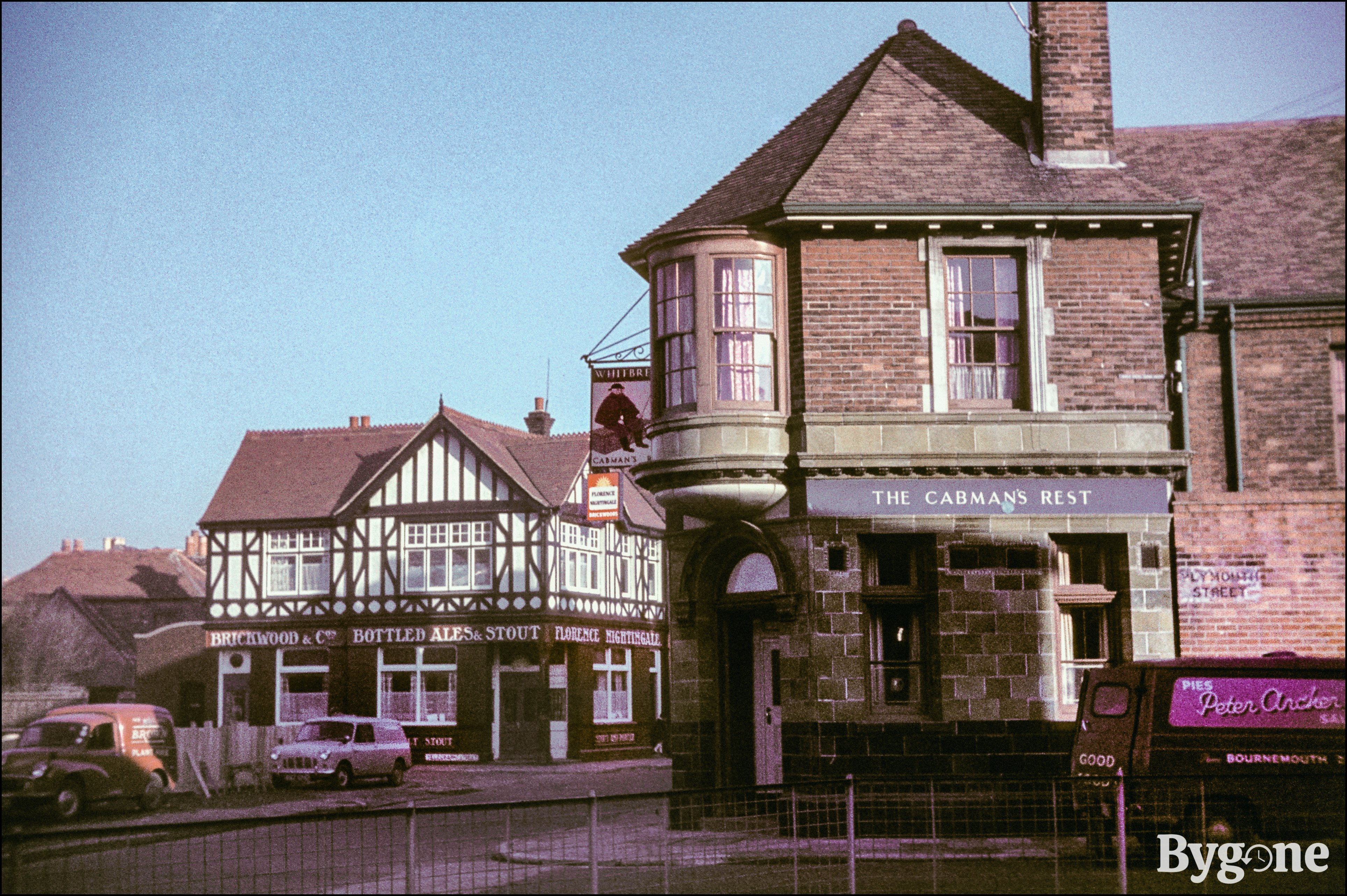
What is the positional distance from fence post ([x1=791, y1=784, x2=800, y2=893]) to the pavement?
20.9ft

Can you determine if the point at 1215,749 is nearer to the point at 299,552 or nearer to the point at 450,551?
the point at 450,551

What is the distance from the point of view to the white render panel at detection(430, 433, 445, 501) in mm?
44719

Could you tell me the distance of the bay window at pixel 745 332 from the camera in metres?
18.7

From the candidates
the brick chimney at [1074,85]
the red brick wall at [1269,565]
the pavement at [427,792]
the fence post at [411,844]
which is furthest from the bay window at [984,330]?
the fence post at [411,844]

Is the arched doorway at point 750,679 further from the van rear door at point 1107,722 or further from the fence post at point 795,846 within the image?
the fence post at point 795,846

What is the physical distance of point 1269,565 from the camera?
1948 cm

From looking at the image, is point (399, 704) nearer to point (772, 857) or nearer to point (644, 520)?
point (644, 520)

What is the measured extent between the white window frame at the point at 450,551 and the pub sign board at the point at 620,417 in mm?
23056

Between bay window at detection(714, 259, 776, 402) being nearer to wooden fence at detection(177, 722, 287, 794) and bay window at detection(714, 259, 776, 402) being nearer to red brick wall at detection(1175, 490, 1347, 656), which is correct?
red brick wall at detection(1175, 490, 1347, 656)

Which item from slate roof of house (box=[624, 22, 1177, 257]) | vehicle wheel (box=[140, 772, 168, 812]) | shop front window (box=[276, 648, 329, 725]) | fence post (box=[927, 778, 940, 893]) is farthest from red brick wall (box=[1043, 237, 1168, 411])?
shop front window (box=[276, 648, 329, 725])

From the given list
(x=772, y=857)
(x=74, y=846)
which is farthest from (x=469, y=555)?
(x=74, y=846)

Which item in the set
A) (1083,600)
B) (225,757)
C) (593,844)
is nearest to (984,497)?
(1083,600)

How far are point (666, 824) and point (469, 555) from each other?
107 ft

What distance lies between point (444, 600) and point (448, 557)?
1418 millimetres
